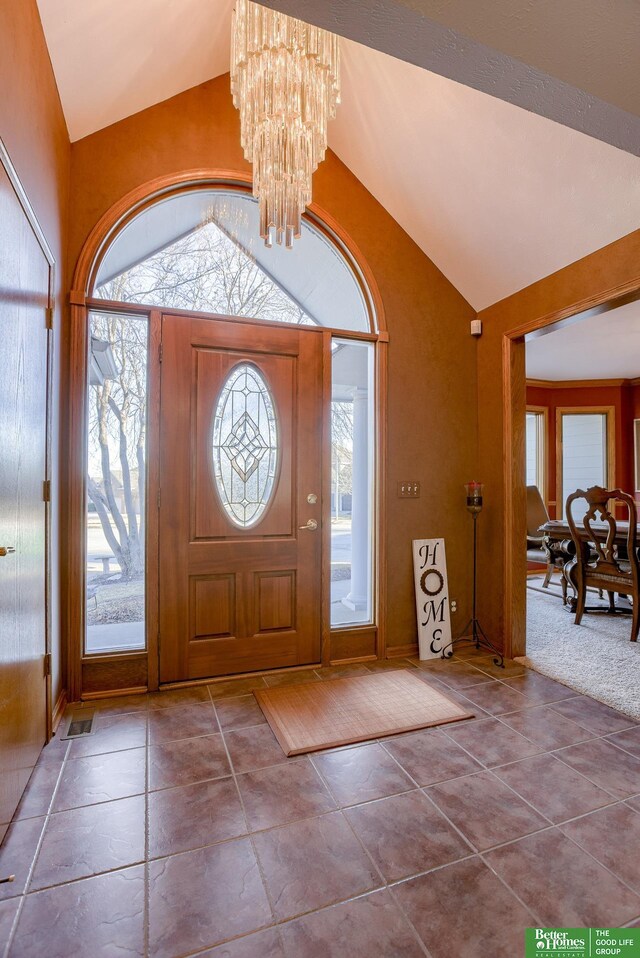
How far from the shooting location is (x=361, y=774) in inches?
79.5

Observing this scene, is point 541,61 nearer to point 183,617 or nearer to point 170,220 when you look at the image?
point 170,220

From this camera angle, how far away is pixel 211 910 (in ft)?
4.49

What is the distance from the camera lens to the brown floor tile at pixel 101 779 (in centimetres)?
187

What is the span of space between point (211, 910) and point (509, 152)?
11.3ft

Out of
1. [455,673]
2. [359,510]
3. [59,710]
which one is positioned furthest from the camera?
[359,510]

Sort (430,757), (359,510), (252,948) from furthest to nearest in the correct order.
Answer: (359,510)
(430,757)
(252,948)

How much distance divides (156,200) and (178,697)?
2949 millimetres

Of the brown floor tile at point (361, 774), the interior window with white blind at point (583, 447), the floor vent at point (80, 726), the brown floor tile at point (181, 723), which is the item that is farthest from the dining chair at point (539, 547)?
the floor vent at point (80, 726)

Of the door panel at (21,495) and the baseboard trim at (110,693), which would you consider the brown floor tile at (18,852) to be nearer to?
the door panel at (21,495)

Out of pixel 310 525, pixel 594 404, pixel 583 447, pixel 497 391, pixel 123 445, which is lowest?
pixel 310 525

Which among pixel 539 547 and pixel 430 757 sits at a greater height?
pixel 539 547

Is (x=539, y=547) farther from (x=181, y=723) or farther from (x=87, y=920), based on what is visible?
(x=87, y=920)

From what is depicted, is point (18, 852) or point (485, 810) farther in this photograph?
point (485, 810)

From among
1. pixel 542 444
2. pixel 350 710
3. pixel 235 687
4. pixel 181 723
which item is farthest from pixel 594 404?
pixel 181 723
